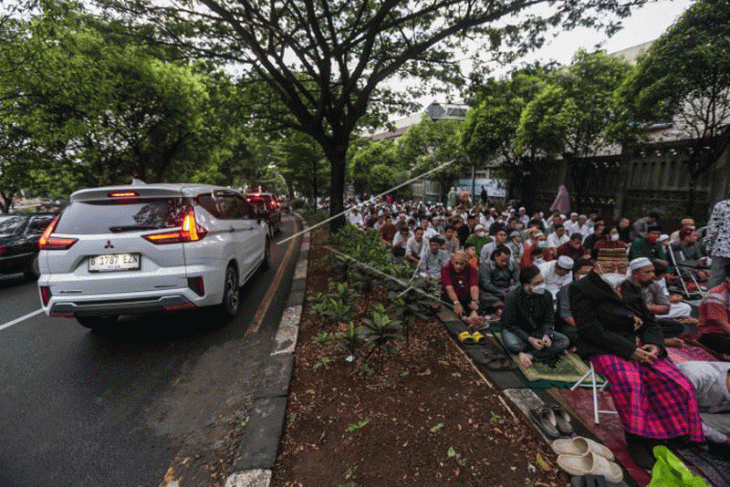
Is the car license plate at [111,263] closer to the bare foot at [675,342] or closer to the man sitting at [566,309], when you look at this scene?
the man sitting at [566,309]

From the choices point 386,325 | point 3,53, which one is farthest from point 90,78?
point 386,325

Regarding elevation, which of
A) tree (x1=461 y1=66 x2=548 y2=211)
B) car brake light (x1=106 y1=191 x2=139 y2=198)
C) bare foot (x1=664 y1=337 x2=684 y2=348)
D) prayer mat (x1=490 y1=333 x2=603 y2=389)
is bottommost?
prayer mat (x1=490 y1=333 x2=603 y2=389)

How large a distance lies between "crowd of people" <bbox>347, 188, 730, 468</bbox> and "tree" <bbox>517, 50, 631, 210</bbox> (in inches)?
262

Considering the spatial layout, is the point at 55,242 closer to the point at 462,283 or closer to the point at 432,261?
the point at 462,283

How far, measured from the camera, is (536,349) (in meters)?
3.91

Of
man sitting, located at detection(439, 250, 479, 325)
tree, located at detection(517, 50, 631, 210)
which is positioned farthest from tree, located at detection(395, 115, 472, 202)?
man sitting, located at detection(439, 250, 479, 325)

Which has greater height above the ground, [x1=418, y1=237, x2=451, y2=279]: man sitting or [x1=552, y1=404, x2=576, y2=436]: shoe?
[x1=418, y1=237, x2=451, y2=279]: man sitting

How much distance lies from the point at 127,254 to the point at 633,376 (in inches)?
204

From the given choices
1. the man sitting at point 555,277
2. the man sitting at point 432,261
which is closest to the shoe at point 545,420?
the man sitting at point 555,277

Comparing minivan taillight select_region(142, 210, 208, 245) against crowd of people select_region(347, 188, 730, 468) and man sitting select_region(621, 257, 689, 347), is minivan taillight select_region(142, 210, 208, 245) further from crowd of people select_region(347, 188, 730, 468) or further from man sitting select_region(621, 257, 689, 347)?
man sitting select_region(621, 257, 689, 347)

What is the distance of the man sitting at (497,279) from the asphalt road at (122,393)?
3424 mm

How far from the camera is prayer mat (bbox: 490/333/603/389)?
3.55 meters

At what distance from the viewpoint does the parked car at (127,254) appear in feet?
12.0

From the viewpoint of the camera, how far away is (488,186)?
23.0 metres
